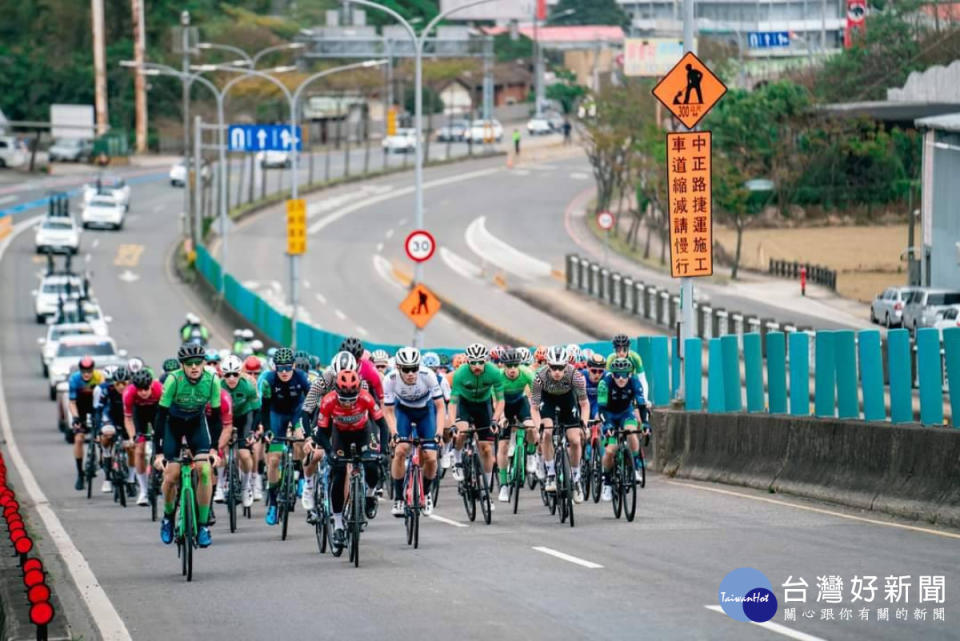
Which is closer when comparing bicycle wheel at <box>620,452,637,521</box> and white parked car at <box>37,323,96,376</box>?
bicycle wheel at <box>620,452,637,521</box>

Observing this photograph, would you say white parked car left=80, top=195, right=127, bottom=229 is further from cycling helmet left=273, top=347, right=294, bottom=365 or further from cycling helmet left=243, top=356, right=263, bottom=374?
cycling helmet left=273, top=347, right=294, bottom=365

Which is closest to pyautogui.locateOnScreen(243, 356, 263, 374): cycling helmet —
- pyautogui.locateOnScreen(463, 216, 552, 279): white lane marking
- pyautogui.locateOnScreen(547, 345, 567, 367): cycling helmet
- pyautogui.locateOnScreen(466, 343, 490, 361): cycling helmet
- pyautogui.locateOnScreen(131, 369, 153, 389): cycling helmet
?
pyautogui.locateOnScreen(131, 369, 153, 389): cycling helmet

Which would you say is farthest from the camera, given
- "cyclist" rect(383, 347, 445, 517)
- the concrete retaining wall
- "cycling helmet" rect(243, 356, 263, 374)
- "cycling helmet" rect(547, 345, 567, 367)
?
"cycling helmet" rect(243, 356, 263, 374)

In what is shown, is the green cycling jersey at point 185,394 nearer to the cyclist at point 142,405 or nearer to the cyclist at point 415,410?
the cyclist at point 415,410

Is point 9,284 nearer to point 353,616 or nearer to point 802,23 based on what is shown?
point 802,23

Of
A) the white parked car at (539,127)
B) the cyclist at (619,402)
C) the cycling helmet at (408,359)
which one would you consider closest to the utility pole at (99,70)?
the white parked car at (539,127)

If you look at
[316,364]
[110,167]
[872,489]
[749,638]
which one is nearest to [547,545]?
[872,489]

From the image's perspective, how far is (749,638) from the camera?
12062mm

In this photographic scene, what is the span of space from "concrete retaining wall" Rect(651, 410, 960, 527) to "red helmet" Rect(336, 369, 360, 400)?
5.68 m

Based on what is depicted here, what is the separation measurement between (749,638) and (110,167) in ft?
367

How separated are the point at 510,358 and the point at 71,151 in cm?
10631

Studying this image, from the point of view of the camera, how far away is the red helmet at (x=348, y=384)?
1669 cm

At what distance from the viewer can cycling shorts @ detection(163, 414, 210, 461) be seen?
1659 cm

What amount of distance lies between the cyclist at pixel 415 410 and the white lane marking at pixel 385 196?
73.5 metres
